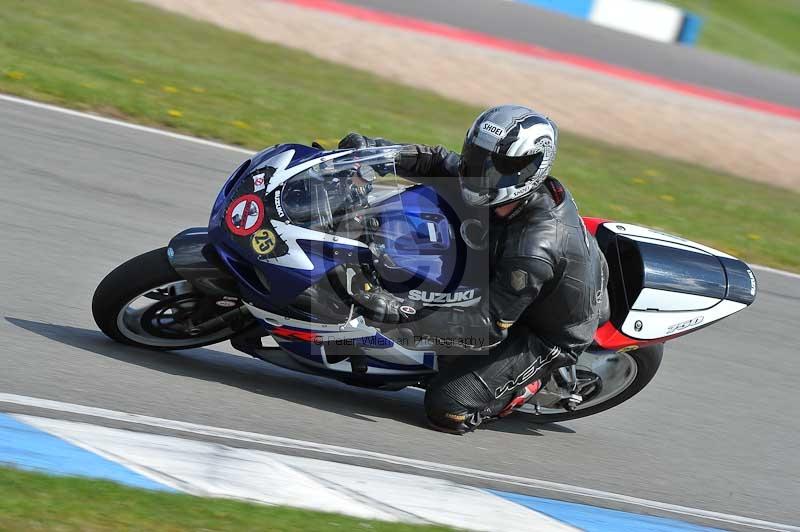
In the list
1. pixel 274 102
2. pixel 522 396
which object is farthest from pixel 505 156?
pixel 274 102

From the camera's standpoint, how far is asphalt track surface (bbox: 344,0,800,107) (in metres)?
18.1

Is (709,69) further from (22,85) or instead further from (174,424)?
(174,424)

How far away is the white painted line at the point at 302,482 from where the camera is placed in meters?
4.01

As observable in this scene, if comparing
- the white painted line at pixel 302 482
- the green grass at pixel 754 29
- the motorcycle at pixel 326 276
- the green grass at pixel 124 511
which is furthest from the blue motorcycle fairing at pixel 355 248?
the green grass at pixel 754 29

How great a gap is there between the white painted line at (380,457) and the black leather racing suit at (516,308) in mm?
381

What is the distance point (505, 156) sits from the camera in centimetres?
450

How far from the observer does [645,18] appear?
75.8 feet

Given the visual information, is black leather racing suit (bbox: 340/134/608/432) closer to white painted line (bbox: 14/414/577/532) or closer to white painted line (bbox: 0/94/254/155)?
white painted line (bbox: 14/414/577/532)

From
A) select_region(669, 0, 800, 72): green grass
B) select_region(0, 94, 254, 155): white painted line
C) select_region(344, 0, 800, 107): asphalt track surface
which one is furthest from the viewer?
select_region(669, 0, 800, 72): green grass

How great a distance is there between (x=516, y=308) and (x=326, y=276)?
2.77 feet

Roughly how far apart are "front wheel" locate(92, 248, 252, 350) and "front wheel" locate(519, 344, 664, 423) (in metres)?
1.65

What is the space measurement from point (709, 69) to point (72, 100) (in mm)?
13997

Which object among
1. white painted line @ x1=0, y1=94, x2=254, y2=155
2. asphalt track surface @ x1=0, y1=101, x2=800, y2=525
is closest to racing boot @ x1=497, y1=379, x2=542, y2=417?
asphalt track surface @ x1=0, y1=101, x2=800, y2=525

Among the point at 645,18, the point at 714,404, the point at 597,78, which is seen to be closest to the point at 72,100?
the point at 714,404
